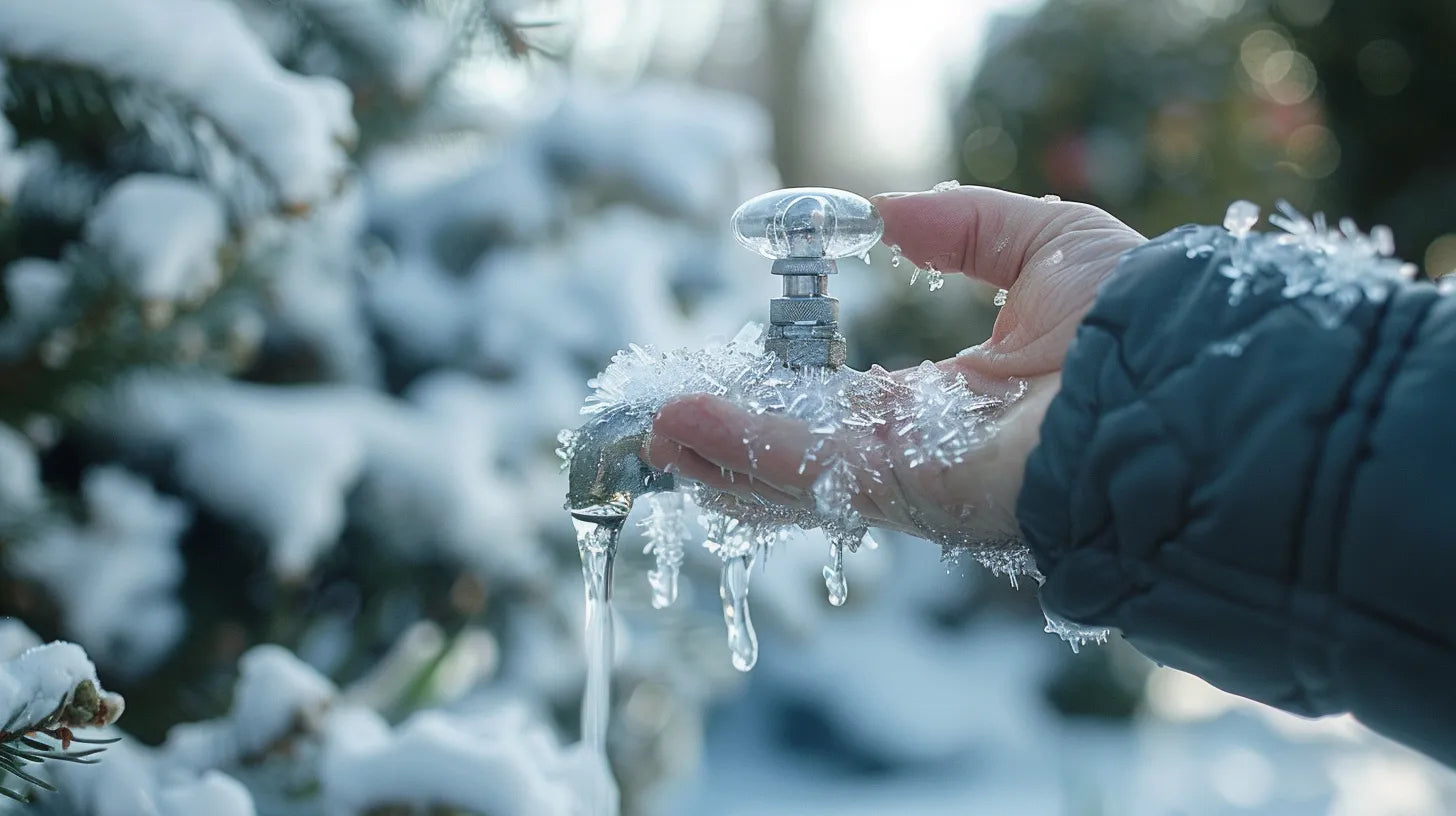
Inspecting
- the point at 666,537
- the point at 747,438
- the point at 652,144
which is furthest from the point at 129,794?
the point at 652,144

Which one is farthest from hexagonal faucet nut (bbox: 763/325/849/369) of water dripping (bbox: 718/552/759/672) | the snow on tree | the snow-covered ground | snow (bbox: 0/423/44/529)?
the snow-covered ground

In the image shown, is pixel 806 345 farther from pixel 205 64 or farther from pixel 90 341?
pixel 90 341

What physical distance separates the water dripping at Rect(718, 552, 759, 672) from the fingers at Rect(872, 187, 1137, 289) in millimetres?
395

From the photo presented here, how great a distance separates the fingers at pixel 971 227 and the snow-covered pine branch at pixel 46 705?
0.88m

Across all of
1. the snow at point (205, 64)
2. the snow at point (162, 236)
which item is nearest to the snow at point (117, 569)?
the snow at point (162, 236)

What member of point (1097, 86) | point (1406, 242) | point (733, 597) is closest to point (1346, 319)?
point (733, 597)

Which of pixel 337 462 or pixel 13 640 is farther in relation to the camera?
pixel 337 462

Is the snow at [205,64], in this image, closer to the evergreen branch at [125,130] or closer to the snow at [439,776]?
the evergreen branch at [125,130]

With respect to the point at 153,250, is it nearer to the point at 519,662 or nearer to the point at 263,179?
the point at 263,179

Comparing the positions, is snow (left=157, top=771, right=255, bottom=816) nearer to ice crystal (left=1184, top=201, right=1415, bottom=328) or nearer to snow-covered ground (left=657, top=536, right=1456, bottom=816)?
ice crystal (left=1184, top=201, right=1415, bottom=328)

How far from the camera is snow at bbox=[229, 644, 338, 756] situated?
1212 mm

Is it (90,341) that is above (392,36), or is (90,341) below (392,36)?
below

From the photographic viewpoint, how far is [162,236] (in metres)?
1.27

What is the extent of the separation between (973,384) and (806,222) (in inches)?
10.5
